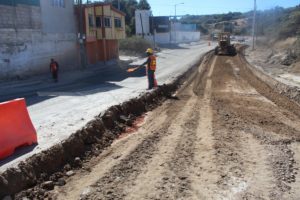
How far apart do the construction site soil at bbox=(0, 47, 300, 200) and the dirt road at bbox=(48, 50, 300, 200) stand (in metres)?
0.02

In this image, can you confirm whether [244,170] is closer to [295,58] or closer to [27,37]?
[27,37]

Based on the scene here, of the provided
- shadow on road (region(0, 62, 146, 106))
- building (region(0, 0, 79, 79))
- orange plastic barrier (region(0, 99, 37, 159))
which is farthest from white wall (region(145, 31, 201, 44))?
orange plastic barrier (region(0, 99, 37, 159))

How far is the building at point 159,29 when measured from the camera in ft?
262

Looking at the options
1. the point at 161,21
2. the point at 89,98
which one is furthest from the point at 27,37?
the point at 161,21

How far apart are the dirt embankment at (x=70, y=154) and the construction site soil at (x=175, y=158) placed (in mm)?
19

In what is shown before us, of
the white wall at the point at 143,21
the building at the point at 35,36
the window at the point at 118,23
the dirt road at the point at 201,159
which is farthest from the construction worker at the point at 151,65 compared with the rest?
the white wall at the point at 143,21

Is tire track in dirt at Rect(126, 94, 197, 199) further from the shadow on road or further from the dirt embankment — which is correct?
the shadow on road

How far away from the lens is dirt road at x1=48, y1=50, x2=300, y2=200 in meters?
6.51

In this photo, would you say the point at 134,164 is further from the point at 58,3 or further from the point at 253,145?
the point at 58,3

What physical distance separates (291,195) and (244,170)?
117cm

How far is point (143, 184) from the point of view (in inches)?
266

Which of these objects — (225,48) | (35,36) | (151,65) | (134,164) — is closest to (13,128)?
(134,164)

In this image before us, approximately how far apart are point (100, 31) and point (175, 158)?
2991 cm

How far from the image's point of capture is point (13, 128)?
8.05m
